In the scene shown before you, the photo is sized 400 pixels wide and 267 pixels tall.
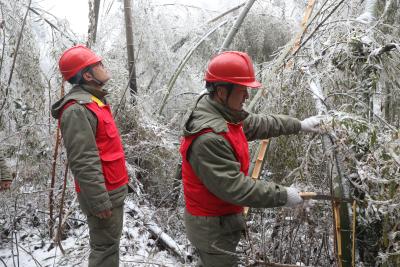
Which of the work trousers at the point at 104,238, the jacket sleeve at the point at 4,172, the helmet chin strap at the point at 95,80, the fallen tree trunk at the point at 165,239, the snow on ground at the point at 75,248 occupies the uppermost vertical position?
the helmet chin strap at the point at 95,80

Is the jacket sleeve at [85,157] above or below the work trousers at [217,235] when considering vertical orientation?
above

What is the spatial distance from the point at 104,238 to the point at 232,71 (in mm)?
1542

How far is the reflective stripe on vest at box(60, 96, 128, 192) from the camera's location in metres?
2.73

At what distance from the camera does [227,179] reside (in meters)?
2.01

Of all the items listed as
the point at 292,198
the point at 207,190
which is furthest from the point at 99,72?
the point at 292,198

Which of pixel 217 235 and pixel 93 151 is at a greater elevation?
pixel 93 151

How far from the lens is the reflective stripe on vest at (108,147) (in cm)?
273

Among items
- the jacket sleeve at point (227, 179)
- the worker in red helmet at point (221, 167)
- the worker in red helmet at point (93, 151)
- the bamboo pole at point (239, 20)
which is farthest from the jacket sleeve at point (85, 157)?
the bamboo pole at point (239, 20)

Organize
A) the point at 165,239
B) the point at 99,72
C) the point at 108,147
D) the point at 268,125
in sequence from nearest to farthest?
the point at 268,125 → the point at 108,147 → the point at 99,72 → the point at 165,239

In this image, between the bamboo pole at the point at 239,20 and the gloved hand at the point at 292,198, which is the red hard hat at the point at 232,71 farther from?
the bamboo pole at the point at 239,20

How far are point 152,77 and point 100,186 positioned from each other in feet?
16.7

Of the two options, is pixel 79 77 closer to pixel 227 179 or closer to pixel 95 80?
pixel 95 80

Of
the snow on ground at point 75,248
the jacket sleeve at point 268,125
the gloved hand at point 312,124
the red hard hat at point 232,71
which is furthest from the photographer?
the snow on ground at point 75,248

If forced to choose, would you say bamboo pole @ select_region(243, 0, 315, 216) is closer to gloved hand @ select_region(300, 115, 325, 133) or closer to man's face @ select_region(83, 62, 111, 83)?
gloved hand @ select_region(300, 115, 325, 133)
